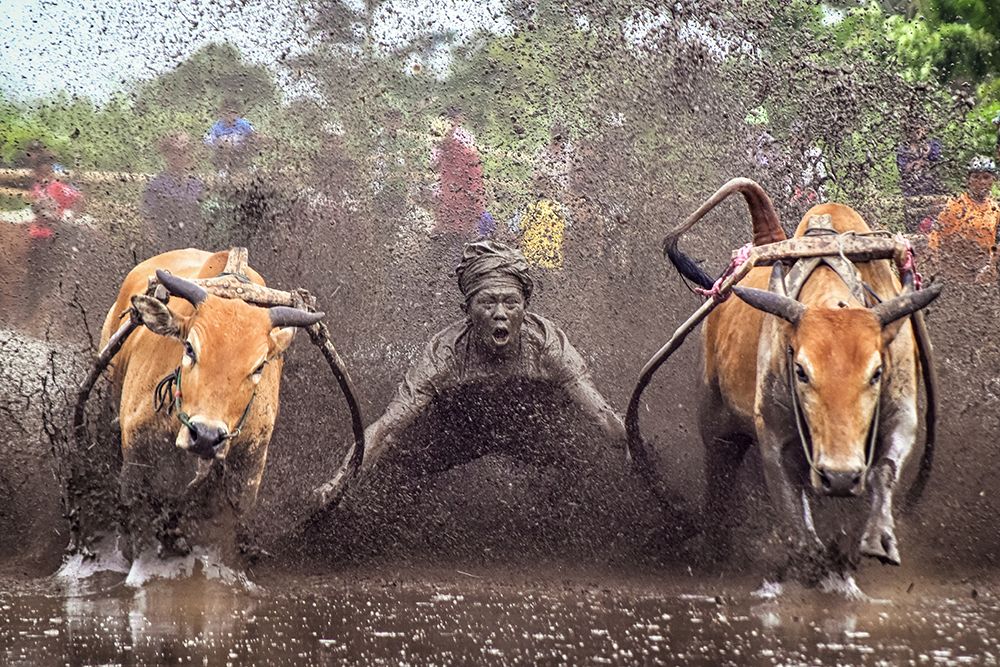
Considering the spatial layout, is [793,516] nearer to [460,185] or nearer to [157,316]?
[157,316]

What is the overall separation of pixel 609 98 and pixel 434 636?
5.39 meters

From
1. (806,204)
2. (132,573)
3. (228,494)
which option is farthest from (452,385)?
(806,204)

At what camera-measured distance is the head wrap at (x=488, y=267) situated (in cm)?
873

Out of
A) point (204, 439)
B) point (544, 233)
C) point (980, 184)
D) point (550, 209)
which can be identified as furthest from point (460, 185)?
point (204, 439)

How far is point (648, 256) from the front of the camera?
34.2 ft

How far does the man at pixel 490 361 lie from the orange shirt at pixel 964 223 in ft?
8.87

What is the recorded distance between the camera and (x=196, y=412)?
23.5 ft

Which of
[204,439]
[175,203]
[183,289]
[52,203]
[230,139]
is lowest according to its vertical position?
[204,439]

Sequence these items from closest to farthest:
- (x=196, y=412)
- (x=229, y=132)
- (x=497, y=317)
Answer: (x=196, y=412), (x=497, y=317), (x=229, y=132)

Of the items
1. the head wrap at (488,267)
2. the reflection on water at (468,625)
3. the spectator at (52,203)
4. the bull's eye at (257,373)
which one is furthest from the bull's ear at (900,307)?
the spectator at (52,203)

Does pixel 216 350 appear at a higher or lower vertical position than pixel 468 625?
higher

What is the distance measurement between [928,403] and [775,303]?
1.04m

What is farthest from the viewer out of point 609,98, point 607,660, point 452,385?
point 609,98

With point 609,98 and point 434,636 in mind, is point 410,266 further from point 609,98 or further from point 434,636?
point 434,636
